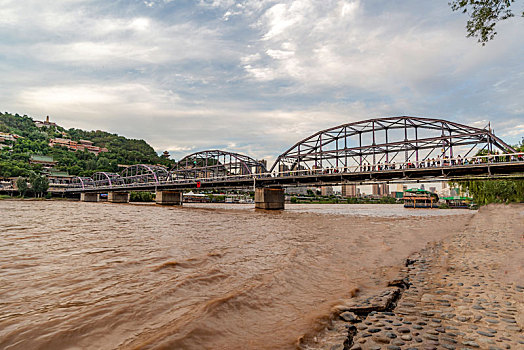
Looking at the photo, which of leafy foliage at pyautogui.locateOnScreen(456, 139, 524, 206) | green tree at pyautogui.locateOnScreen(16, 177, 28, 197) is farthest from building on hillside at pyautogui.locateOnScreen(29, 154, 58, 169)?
leafy foliage at pyautogui.locateOnScreen(456, 139, 524, 206)

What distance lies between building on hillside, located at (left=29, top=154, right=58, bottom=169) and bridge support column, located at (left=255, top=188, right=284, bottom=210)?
603 ft

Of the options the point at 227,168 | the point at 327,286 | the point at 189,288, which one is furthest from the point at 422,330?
the point at 227,168

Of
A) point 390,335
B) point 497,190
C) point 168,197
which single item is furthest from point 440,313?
point 168,197

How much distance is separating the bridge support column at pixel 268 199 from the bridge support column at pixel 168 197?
139 feet

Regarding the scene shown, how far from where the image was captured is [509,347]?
139 inches

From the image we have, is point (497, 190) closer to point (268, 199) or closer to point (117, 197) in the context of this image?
point (268, 199)

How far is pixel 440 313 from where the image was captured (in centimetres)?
488

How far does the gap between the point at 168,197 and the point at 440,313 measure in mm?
93474

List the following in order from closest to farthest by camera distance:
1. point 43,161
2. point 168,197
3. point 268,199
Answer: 1. point 268,199
2. point 168,197
3. point 43,161

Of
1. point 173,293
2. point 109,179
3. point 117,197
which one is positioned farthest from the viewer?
point 109,179

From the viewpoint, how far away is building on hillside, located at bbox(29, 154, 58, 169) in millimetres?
177250

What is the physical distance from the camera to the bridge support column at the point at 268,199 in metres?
60.3

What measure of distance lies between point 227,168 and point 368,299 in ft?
319

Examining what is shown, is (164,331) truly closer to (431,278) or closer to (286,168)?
(431,278)
